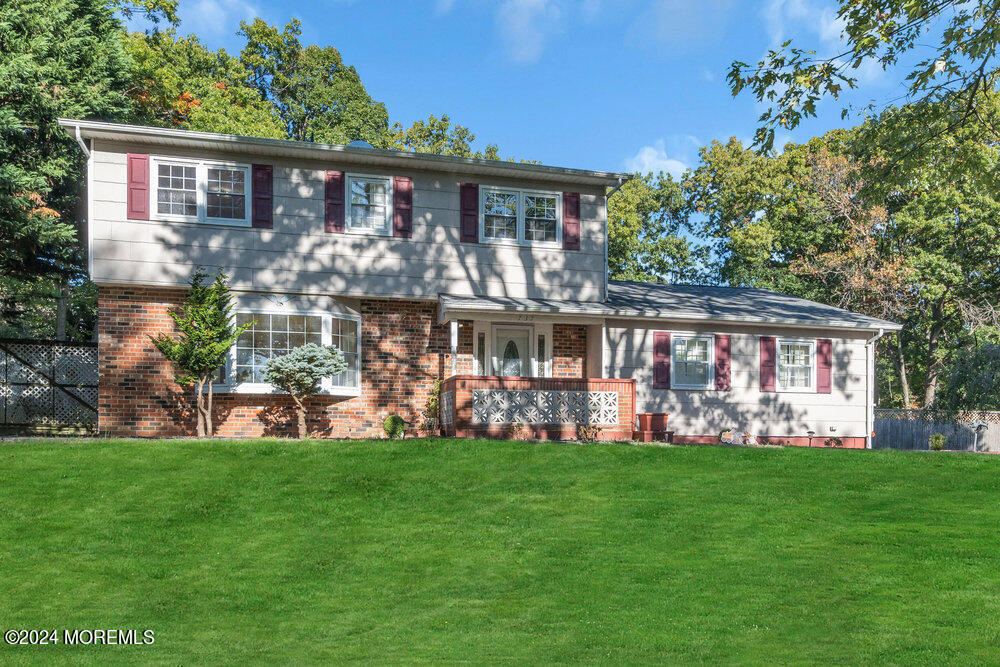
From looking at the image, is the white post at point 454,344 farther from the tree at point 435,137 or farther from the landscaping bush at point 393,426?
the tree at point 435,137

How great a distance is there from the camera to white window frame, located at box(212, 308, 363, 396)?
663 inches

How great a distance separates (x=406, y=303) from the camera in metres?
18.5

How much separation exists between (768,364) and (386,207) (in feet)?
32.4

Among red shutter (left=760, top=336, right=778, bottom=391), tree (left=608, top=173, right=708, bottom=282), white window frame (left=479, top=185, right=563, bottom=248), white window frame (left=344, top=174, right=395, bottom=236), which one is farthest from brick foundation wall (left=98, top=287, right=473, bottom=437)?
tree (left=608, top=173, right=708, bottom=282)

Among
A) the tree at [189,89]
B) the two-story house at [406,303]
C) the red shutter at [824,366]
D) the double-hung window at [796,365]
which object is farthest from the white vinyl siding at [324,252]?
the tree at [189,89]

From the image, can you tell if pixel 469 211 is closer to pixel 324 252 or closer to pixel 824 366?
pixel 324 252

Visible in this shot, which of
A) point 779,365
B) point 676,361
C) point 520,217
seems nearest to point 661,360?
point 676,361

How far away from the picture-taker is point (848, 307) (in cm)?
3450

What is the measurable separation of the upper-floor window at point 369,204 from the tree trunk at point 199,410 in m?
4.42

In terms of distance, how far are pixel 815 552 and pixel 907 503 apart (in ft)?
9.44

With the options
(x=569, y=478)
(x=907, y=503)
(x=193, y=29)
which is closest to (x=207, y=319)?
(x=569, y=478)

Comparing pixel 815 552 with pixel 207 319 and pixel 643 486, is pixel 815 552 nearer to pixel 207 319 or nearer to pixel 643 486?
pixel 643 486

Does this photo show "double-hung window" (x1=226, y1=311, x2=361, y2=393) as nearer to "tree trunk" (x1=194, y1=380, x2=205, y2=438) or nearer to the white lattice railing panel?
"tree trunk" (x1=194, y1=380, x2=205, y2=438)

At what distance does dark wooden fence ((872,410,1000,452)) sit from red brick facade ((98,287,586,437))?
1313cm
